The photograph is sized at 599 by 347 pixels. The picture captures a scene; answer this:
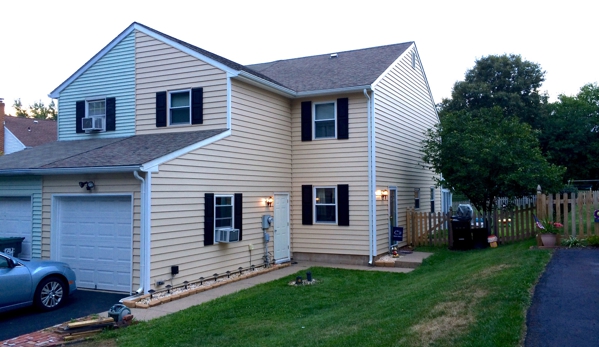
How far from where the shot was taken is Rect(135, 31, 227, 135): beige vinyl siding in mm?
12727

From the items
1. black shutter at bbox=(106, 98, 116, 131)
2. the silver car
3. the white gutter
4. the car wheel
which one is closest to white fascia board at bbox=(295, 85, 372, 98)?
black shutter at bbox=(106, 98, 116, 131)

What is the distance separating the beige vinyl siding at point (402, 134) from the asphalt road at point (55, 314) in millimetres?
7940

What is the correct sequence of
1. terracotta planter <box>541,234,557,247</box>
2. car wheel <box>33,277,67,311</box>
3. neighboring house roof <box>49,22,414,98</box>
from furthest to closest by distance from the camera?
neighboring house roof <box>49,22,414,98</box> < terracotta planter <box>541,234,557,247</box> < car wheel <box>33,277,67,311</box>

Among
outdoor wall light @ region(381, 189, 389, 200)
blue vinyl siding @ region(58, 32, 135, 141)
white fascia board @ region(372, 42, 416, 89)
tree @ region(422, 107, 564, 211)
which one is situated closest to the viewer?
blue vinyl siding @ region(58, 32, 135, 141)

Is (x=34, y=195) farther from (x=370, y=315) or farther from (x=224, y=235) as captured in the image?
(x=370, y=315)

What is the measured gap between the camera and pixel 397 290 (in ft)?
31.8

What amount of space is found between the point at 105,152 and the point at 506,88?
1263 inches

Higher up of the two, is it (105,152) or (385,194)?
(105,152)

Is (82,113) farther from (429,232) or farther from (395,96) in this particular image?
(429,232)

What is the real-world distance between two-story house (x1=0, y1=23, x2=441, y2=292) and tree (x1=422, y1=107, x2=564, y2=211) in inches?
67.1

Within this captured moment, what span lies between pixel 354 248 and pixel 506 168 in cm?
534

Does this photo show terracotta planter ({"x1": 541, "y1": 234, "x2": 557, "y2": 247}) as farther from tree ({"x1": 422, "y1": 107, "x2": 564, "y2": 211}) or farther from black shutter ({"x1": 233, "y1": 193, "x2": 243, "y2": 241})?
black shutter ({"x1": 233, "y1": 193, "x2": 243, "y2": 241})

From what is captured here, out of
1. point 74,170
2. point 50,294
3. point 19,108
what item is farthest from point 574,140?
point 19,108

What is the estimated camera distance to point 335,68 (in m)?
17.0
